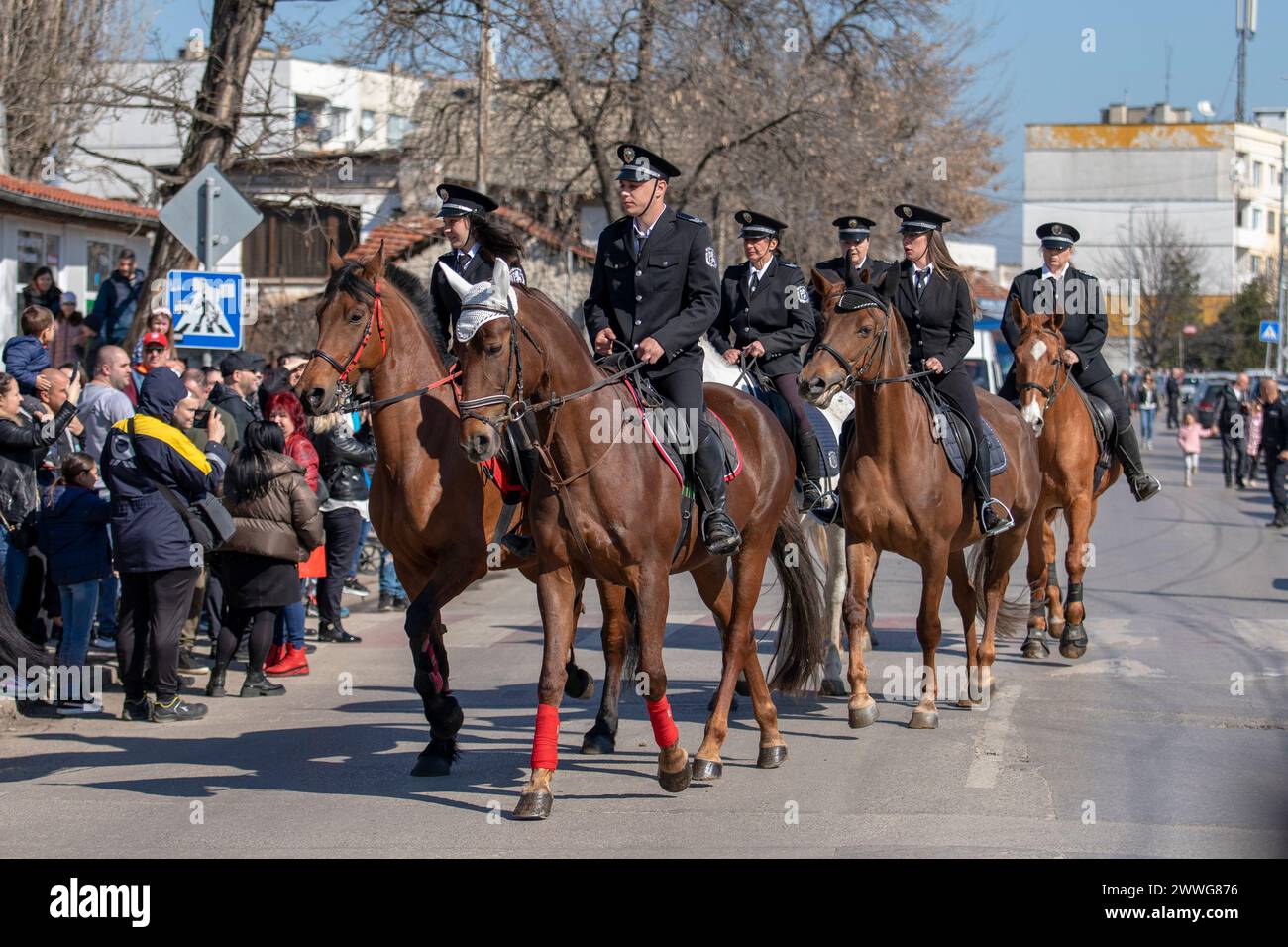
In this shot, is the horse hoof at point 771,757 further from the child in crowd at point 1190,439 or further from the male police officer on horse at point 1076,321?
the child in crowd at point 1190,439

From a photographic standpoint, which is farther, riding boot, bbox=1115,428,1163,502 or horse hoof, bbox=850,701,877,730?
riding boot, bbox=1115,428,1163,502

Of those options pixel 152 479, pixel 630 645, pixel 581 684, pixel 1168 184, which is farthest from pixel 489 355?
pixel 1168 184

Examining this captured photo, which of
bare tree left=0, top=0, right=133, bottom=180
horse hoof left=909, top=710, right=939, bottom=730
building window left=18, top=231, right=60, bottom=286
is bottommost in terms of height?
horse hoof left=909, top=710, right=939, bottom=730

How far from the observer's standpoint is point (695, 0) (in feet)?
83.8

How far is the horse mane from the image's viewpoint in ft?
28.9

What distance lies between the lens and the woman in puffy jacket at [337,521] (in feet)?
43.6

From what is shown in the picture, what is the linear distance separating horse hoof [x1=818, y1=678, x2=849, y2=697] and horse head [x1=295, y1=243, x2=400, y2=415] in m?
3.87

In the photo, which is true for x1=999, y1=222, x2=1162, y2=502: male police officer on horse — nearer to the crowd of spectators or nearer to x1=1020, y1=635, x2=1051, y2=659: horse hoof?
x1=1020, y1=635, x2=1051, y2=659: horse hoof

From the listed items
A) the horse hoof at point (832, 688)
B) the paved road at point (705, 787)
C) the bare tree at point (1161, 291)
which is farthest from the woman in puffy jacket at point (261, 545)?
the bare tree at point (1161, 291)

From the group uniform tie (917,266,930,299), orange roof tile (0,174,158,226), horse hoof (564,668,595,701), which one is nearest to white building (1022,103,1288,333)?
orange roof tile (0,174,158,226)

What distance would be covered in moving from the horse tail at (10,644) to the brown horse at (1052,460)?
23.7 ft

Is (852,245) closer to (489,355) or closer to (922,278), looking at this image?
(922,278)

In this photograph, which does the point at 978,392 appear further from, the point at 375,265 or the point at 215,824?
the point at 215,824

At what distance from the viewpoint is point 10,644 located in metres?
9.89
